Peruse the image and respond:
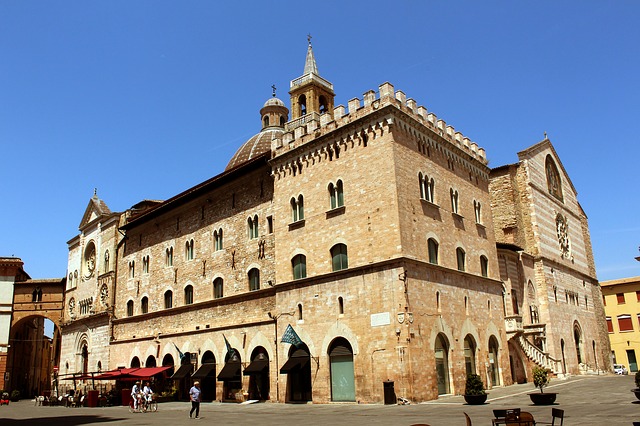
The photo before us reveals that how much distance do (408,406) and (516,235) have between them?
21111 mm

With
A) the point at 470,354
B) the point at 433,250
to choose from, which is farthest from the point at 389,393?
the point at 433,250

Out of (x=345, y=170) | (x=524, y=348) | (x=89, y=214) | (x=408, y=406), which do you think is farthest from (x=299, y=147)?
(x=89, y=214)

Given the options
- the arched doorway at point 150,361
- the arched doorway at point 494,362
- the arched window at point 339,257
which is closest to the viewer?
the arched window at point 339,257

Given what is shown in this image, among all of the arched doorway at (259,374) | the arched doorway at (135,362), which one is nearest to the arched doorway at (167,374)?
the arched doorway at (135,362)

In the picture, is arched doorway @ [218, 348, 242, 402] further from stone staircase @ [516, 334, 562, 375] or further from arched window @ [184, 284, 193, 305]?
stone staircase @ [516, 334, 562, 375]

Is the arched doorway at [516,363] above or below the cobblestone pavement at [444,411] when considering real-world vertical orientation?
above

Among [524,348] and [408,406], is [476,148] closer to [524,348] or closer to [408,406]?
[524,348]

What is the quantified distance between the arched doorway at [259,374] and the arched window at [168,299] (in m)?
10.0

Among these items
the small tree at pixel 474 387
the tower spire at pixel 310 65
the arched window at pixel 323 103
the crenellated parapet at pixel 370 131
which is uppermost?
the tower spire at pixel 310 65

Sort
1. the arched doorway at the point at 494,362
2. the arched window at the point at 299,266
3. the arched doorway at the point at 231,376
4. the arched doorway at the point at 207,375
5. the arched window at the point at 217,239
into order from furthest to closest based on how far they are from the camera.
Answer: the arched window at the point at 217,239 → the arched doorway at the point at 207,375 → the arched doorway at the point at 231,376 → the arched doorway at the point at 494,362 → the arched window at the point at 299,266

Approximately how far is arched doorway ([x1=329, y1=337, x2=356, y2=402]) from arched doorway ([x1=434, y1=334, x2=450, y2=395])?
12.3 feet

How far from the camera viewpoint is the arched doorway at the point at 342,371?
2403 centimetres

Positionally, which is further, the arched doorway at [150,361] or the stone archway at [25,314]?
the stone archway at [25,314]

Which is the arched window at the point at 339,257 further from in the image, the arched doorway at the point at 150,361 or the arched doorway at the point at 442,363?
the arched doorway at the point at 150,361
